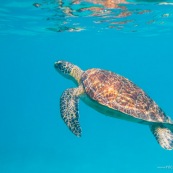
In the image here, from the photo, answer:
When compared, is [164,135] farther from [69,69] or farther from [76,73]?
[69,69]

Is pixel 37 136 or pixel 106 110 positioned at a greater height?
pixel 37 136

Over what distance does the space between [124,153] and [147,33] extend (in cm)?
1644

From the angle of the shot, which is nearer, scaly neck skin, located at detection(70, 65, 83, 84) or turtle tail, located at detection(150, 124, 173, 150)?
turtle tail, located at detection(150, 124, 173, 150)

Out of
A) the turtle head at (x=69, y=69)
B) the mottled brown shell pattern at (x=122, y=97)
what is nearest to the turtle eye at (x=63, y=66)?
the turtle head at (x=69, y=69)

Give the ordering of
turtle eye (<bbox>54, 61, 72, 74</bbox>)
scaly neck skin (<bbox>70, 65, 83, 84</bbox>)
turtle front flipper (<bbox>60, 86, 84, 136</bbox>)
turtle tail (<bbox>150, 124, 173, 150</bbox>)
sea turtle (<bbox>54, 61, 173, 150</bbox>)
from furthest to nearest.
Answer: turtle eye (<bbox>54, 61, 72, 74</bbox>) → scaly neck skin (<bbox>70, 65, 83, 84</bbox>) → sea turtle (<bbox>54, 61, 173, 150</bbox>) → turtle front flipper (<bbox>60, 86, 84, 136</bbox>) → turtle tail (<bbox>150, 124, 173, 150</bbox>)

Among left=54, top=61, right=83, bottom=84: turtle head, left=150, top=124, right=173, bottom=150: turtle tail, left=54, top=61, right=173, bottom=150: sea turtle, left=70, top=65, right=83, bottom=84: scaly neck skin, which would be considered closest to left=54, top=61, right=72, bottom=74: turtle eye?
left=54, top=61, right=83, bottom=84: turtle head

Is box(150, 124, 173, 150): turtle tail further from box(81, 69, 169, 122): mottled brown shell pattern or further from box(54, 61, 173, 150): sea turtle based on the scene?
box(81, 69, 169, 122): mottled brown shell pattern

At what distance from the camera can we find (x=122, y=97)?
8.65m

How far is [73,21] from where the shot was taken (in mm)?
22766

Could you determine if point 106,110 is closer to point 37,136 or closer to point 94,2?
point 94,2

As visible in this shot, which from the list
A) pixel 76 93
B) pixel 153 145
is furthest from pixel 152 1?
pixel 153 145

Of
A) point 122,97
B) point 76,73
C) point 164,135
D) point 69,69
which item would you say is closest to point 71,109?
point 122,97

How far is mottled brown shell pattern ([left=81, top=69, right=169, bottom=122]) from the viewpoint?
843cm

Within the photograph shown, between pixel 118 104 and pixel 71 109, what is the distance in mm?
1305
